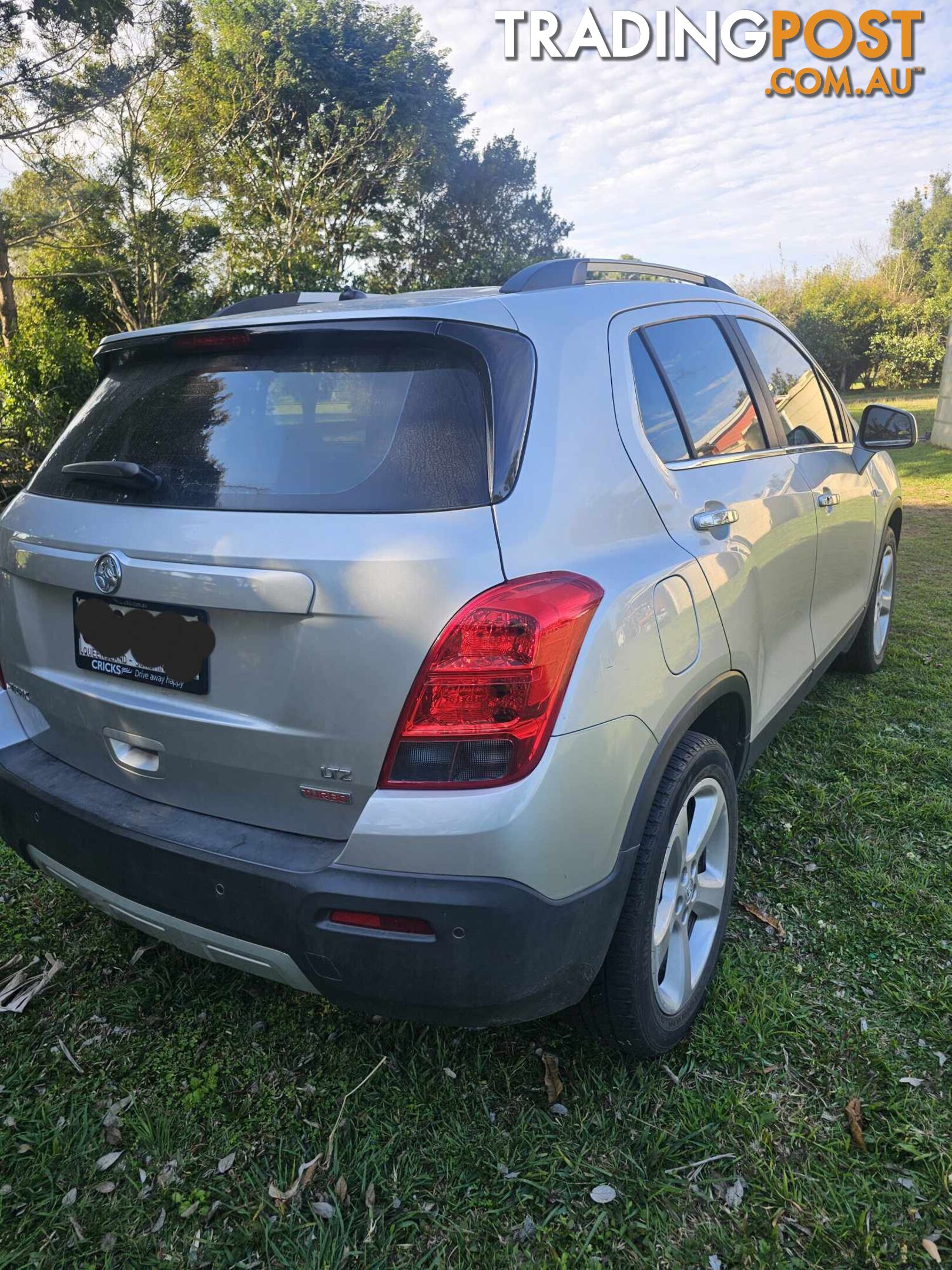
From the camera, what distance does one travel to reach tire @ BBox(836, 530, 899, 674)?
4.40 meters

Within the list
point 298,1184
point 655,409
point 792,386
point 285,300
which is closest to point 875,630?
point 792,386

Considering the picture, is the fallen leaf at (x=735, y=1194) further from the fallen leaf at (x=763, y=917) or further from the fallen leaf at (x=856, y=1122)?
the fallen leaf at (x=763, y=917)

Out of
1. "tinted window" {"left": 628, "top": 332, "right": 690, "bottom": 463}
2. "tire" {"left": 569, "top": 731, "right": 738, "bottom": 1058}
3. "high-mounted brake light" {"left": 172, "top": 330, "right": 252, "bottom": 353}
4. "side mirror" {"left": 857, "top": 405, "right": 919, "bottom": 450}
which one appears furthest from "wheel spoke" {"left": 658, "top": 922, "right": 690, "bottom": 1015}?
"side mirror" {"left": 857, "top": 405, "right": 919, "bottom": 450}

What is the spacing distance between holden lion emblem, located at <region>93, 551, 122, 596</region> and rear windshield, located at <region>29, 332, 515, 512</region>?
0.54 ft

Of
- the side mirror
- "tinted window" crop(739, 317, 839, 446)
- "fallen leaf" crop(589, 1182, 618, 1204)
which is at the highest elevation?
"tinted window" crop(739, 317, 839, 446)

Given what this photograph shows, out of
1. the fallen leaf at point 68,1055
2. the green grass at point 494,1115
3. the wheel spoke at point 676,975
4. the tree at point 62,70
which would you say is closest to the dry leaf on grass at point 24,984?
the green grass at point 494,1115

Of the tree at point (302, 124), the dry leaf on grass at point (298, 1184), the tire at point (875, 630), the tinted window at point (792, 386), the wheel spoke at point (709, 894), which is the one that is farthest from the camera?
the tree at point (302, 124)

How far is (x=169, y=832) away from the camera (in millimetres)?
1820

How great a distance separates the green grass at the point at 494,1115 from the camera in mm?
1714

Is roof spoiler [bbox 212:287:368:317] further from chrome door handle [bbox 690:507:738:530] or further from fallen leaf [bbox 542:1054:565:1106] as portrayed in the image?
fallen leaf [bbox 542:1054:565:1106]

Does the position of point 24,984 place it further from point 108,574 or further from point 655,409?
point 655,409

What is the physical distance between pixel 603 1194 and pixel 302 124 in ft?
93.8

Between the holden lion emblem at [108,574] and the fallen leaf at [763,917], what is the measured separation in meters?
2.03

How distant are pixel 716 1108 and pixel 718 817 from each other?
692mm
